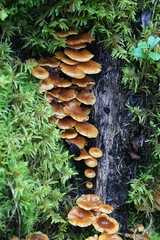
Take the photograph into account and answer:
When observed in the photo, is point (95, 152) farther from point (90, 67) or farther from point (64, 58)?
point (64, 58)

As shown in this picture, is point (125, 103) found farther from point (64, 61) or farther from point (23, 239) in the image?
point (23, 239)

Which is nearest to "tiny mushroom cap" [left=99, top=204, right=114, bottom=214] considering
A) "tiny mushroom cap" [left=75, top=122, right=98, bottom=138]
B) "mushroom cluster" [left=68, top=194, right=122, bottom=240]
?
"mushroom cluster" [left=68, top=194, right=122, bottom=240]

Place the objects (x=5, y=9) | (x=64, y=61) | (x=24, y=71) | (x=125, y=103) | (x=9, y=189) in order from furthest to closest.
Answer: (x=125, y=103), (x=64, y=61), (x=24, y=71), (x=5, y=9), (x=9, y=189)

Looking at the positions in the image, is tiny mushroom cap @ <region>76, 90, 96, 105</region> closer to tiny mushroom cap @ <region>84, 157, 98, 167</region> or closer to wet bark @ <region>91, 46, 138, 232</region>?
wet bark @ <region>91, 46, 138, 232</region>

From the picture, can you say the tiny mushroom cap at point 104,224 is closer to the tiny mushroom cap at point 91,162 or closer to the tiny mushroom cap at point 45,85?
the tiny mushroom cap at point 91,162

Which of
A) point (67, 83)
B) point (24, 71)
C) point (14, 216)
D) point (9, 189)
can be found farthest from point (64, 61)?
point (14, 216)
